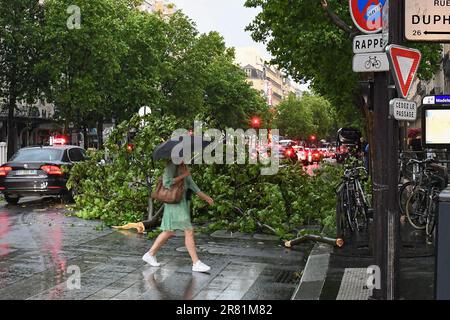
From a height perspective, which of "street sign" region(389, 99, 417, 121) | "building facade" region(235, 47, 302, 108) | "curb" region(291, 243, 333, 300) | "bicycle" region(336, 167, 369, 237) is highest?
"building facade" region(235, 47, 302, 108)

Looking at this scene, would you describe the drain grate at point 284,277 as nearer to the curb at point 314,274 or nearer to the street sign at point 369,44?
the curb at point 314,274

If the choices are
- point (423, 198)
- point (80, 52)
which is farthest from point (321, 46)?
point (80, 52)

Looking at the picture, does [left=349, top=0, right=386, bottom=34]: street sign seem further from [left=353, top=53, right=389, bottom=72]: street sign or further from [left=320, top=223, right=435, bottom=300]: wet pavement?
[left=320, top=223, right=435, bottom=300]: wet pavement

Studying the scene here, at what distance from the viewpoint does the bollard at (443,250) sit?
480 centimetres

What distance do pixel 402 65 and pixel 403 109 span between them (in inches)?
16.6

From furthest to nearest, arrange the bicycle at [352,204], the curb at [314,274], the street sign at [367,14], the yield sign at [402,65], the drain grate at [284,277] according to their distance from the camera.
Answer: the bicycle at [352,204]
the drain grate at [284,277]
the street sign at [367,14]
the curb at [314,274]
the yield sign at [402,65]

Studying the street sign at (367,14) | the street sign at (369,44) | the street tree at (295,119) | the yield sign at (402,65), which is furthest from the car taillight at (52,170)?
the street tree at (295,119)

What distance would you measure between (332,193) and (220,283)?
18.5 ft

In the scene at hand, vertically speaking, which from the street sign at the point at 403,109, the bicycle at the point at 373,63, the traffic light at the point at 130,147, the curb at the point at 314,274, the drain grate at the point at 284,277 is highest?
the bicycle at the point at 373,63

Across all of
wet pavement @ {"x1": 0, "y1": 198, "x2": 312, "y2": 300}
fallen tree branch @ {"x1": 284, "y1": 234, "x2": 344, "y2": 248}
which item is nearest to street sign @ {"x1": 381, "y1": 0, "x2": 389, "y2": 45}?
wet pavement @ {"x1": 0, "y1": 198, "x2": 312, "y2": 300}

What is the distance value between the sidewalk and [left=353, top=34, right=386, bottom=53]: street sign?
253 cm

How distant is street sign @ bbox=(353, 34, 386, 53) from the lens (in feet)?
20.6

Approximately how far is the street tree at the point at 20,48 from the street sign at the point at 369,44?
32.8 meters
